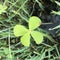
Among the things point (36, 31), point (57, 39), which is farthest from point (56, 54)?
point (36, 31)

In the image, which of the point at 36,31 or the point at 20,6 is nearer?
the point at 36,31

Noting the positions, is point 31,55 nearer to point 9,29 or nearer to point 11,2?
point 9,29

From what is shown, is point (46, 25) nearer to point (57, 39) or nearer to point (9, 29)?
point (57, 39)

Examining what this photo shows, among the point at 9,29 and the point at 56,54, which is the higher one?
the point at 9,29

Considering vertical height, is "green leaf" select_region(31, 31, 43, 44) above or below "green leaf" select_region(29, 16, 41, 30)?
below

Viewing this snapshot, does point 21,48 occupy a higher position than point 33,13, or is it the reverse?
point 33,13

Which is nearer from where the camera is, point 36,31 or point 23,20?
point 36,31

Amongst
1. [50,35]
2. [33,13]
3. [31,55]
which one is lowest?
[31,55]

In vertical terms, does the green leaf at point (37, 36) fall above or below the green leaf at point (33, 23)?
below

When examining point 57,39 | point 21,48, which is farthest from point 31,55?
point 57,39
